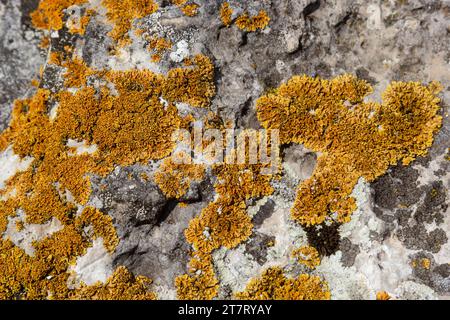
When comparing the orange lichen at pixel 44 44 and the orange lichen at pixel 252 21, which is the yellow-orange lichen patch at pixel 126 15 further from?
the orange lichen at pixel 44 44

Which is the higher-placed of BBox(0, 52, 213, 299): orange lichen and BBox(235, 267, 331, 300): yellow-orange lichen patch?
BBox(0, 52, 213, 299): orange lichen

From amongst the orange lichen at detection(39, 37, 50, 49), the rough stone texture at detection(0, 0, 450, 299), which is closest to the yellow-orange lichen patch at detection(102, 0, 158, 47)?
the rough stone texture at detection(0, 0, 450, 299)

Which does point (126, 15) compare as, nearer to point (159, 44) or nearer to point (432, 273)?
point (159, 44)

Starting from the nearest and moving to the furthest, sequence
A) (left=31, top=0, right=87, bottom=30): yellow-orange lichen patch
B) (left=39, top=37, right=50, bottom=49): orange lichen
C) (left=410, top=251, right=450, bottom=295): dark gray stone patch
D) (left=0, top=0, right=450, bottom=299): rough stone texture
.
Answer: (left=410, top=251, right=450, bottom=295): dark gray stone patch → (left=0, top=0, right=450, bottom=299): rough stone texture → (left=31, top=0, right=87, bottom=30): yellow-orange lichen patch → (left=39, top=37, right=50, bottom=49): orange lichen

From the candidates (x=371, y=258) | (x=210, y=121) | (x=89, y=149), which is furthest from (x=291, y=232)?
(x=89, y=149)

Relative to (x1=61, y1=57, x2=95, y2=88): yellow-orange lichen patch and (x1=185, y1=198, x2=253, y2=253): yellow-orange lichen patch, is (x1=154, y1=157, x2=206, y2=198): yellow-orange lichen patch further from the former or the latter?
(x1=61, y1=57, x2=95, y2=88): yellow-orange lichen patch

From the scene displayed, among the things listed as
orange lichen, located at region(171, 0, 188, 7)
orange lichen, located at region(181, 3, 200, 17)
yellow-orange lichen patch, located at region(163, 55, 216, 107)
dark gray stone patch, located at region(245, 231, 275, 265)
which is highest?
orange lichen, located at region(171, 0, 188, 7)

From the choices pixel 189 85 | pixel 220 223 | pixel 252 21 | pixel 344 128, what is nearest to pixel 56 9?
pixel 189 85

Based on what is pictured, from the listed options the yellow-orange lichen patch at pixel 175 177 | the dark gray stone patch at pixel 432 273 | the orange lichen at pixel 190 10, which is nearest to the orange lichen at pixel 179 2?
the orange lichen at pixel 190 10
